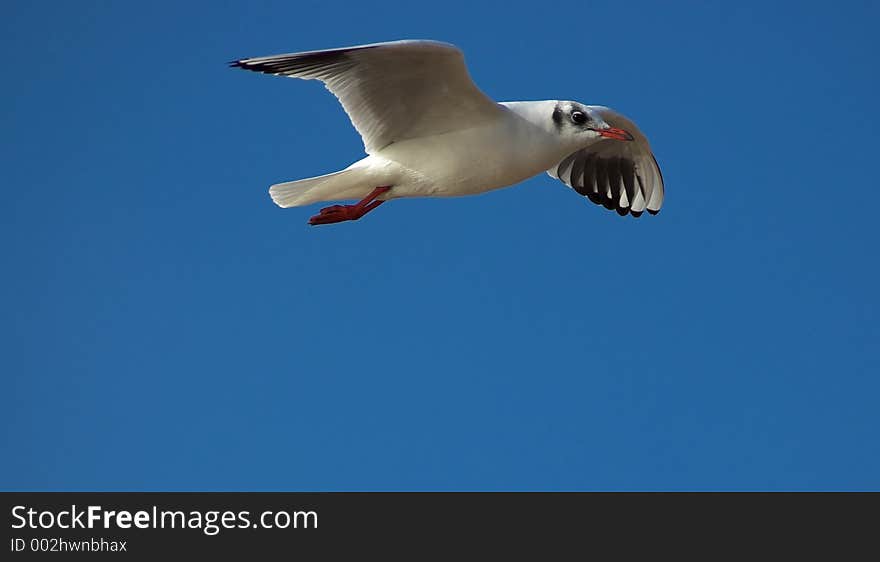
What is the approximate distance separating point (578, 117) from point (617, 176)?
6.68 ft

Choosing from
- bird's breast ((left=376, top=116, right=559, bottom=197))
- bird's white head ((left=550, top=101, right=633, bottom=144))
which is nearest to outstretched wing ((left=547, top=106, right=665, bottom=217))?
bird's white head ((left=550, top=101, right=633, bottom=144))

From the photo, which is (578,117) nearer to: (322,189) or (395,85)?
(395,85)

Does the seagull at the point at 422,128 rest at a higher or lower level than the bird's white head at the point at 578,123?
lower

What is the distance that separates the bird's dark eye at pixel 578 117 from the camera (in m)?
8.82

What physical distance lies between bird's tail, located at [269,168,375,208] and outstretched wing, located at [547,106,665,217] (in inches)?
94.0

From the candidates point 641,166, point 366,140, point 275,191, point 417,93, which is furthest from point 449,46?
point 641,166

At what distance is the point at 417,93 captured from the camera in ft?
27.3

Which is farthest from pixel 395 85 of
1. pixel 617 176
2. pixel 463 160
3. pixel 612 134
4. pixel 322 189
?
pixel 617 176

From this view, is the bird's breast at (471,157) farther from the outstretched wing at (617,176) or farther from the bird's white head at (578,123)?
the outstretched wing at (617,176)

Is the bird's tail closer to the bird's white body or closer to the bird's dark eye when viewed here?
the bird's white body

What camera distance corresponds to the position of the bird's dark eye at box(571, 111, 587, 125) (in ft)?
28.9

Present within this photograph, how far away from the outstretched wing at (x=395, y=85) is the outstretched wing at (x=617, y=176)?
2.32m

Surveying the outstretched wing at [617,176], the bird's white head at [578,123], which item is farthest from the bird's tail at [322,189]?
the outstretched wing at [617,176]

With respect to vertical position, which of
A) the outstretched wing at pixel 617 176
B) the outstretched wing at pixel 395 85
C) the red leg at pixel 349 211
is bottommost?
the red leg at pixel 349 211
